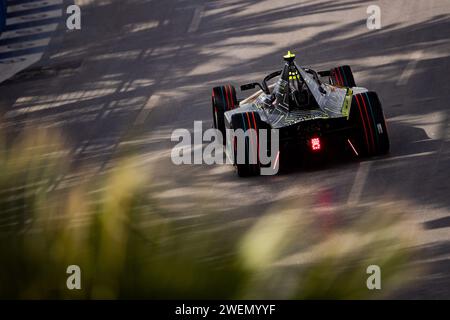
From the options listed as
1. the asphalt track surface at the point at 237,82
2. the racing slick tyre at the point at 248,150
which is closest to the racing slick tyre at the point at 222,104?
the asphalt track surface at the point at 237,82

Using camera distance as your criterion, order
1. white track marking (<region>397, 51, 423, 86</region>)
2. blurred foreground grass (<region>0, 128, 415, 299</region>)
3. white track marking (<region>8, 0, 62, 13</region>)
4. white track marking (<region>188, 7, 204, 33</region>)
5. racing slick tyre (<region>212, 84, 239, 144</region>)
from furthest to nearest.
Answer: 1. white track marking (<region>8, 0, 62, 13</region>)
2. white track marking (<region>188, 7, 204, 33</region>)
3. white track marking (<region>397, 51, 423, 86</region>)
4. racing slick tyre (<region>212, 84, 239, 144</region>)
5. blurred foreground grass (<region>0, 128, 415, 299</region>)

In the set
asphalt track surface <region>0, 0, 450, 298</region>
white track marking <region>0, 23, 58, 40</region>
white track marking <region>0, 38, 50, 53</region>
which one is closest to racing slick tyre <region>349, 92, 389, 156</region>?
asphalt track surface <region>0, 0, 450, 298</region>

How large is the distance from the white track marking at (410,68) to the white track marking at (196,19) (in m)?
6.74

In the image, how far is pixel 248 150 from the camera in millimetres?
19516

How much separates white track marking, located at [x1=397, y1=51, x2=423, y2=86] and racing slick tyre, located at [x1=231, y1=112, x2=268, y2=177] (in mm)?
5382

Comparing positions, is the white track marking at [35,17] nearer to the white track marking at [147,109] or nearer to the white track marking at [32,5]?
the white track marking at [32,5]

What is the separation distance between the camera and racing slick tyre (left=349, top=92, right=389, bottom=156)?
19453mm

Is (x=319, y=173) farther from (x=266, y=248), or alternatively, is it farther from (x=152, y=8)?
(x=152, y=8)

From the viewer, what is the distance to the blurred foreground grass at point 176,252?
15.3 m

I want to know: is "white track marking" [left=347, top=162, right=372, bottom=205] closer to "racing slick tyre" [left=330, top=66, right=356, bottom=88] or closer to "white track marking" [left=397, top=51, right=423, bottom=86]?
"racing slick tyre" [left=330, top=66, right=356, bottom=88]

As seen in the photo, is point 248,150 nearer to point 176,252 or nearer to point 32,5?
point 176,252

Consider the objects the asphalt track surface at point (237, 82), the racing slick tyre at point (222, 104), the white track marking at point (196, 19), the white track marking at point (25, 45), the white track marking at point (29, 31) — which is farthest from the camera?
the white track marking at point (29, 31)

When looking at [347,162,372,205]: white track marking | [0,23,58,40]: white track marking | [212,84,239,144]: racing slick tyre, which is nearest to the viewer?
[347,162,372,205]: white track marking
